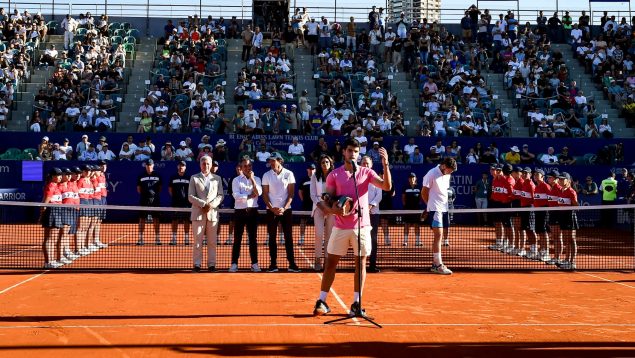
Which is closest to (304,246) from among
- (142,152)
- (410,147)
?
(410,147)

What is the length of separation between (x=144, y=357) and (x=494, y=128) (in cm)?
2544

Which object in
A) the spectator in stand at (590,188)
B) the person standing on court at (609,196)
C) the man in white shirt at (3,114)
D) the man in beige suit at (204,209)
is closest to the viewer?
the man in beige suit at (204,209)

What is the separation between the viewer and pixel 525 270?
16969mm

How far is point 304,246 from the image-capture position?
2192 centimetres

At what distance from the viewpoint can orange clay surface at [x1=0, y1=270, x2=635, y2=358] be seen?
30.2 ft

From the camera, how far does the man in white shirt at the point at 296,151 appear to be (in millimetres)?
29483

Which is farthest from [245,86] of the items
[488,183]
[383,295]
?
[383,295]

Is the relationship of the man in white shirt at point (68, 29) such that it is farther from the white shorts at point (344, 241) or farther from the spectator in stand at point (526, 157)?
the white shorts at point (344, 241)

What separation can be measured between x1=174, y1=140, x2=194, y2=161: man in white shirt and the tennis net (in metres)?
2.76

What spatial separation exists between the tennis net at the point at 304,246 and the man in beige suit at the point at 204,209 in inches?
8.7

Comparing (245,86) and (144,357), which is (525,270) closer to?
(144,357)

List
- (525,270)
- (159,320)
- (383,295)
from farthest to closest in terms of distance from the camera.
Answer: (525,270) < (383,295) < (159,320)

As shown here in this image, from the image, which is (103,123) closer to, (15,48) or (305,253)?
(15,48)

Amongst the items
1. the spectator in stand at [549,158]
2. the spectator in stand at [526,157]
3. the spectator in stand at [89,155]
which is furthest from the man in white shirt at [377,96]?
the spectator in stand at [89,155]
